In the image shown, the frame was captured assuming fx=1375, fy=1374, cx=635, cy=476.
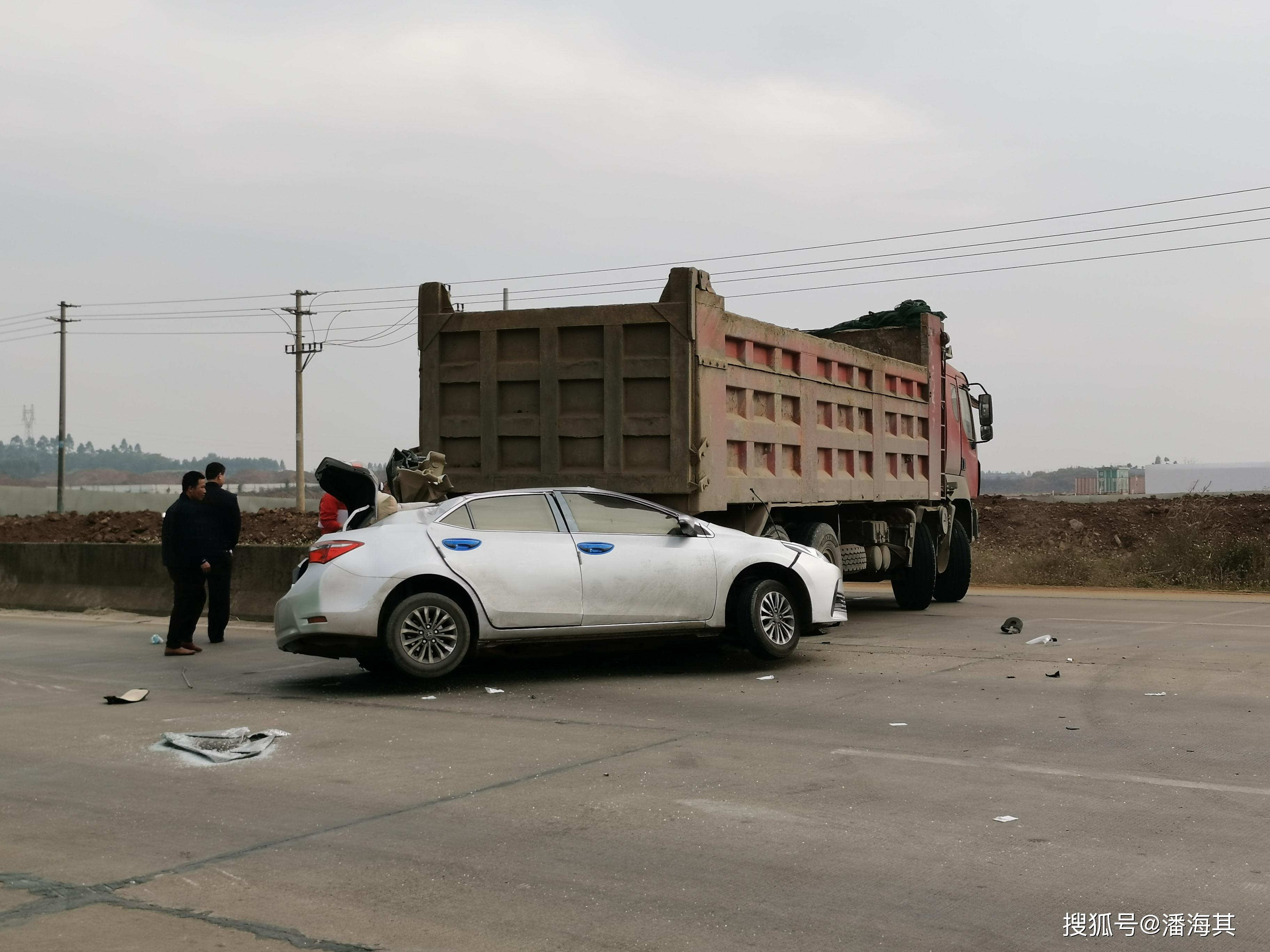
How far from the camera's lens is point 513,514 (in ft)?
34.7

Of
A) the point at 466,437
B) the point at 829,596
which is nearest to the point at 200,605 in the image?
the point at 466,437

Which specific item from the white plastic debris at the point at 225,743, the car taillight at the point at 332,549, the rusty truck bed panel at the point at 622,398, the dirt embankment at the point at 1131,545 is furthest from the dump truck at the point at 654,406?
the dirt embankment at the point at 1131,545

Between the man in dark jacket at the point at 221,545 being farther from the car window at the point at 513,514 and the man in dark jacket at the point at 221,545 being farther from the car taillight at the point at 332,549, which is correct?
the car window at the point at 513,514

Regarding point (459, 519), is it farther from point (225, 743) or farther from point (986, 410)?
point (986, 410)

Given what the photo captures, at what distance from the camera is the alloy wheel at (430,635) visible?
10000mm

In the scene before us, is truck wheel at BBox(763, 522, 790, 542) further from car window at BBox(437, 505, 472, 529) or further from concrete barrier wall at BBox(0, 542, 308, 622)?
concrete barrier wall at BBox(0, 542, 308, 622)

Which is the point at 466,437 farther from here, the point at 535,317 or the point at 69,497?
the point at 69,497

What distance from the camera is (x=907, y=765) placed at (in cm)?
716

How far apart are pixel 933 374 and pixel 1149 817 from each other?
1274cm

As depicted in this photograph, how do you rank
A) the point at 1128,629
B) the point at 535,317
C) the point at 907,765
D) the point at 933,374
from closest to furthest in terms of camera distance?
the point at 907,765
the point at 535,317
the point at 1128,629
the point at 933,374

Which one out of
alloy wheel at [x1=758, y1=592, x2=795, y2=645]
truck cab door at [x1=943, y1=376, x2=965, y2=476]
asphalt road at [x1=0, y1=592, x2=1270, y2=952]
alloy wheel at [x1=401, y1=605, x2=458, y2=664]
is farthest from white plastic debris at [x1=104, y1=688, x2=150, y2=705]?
truck cab door at [x1=943, y1=376, x2=965, y2=476]

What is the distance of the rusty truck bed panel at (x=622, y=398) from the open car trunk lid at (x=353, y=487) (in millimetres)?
1615

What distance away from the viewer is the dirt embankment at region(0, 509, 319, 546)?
36.4 meters

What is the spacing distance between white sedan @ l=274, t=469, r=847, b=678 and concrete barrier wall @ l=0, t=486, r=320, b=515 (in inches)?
1979
